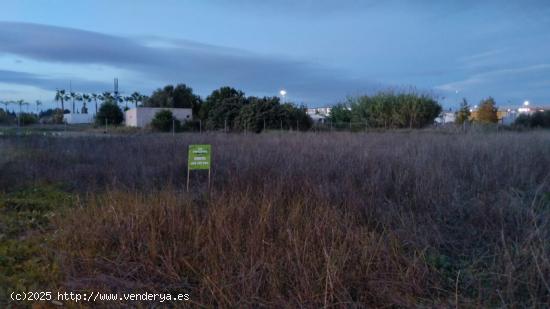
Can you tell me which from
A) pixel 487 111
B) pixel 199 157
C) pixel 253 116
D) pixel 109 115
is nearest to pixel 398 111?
pixel 253 116

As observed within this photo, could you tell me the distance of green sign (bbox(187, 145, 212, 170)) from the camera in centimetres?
656

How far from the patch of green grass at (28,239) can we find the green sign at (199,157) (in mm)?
1917

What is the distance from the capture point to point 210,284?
3695 millimetres

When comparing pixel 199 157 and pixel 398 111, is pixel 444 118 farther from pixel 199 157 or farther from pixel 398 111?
pixel 199 157

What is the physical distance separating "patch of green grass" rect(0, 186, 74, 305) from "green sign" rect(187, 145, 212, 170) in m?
1.92

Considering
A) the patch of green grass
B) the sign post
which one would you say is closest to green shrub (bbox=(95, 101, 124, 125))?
the patch of green grass

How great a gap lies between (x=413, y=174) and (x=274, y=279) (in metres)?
4.30

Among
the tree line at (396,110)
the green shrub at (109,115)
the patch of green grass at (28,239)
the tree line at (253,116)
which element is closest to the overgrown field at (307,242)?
the patch of green grass at (28,239)

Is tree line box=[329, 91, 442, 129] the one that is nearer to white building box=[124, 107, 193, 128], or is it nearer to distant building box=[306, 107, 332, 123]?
distant building box=[306, 107, 332, 123]

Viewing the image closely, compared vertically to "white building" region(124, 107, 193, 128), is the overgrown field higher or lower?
lower

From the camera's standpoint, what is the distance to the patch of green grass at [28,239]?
13.3 ft

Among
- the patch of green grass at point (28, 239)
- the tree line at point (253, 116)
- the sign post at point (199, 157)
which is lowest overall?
the patch of green grass at point (28, 239)

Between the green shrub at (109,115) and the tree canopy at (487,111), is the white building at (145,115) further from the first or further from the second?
the tree canopy at (487,111)

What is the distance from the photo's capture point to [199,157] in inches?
259
